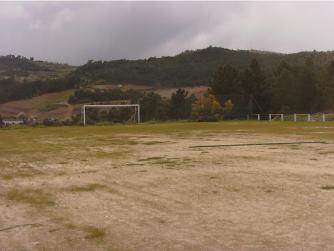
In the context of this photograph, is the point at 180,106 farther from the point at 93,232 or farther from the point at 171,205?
the point at 93,232

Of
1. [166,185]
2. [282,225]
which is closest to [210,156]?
[166,185]

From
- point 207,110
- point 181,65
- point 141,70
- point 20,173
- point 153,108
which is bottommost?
point 20,173

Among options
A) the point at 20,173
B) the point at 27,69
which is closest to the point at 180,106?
the point at 20,173

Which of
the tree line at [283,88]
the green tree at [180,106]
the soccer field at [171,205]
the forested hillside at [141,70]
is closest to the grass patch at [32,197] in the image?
the soccer field at [171,205]

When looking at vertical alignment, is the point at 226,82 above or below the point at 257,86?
above

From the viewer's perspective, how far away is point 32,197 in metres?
7.41

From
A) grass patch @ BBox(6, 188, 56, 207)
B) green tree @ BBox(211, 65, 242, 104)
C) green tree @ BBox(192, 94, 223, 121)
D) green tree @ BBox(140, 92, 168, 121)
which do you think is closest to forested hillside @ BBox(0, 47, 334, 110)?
green tree @ BBox(211, 65, 242, 104)

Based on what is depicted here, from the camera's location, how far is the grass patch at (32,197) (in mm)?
6934

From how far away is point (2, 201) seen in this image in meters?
7.13

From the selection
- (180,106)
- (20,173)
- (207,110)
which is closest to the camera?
(20,173)

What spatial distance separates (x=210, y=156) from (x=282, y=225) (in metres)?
7.24

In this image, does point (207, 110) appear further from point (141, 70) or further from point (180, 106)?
point (141, 70)

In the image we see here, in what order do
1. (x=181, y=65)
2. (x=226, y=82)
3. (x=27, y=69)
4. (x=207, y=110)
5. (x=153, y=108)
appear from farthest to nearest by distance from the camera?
(x=27, y=69)
(x=181, y=65)
(x=153, y=108)
(x=226, y=82)
(x=207, y=110)

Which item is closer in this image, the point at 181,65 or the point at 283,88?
the point at 283,88
